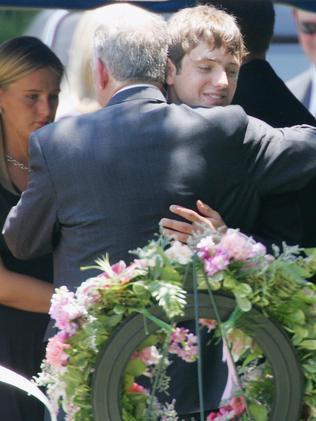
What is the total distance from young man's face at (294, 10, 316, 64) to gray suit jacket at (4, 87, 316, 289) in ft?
11.8

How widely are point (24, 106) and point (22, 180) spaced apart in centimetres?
24

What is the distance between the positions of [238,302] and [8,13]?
5729 mm

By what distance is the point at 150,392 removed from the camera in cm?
278

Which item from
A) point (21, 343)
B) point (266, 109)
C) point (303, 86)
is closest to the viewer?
point (266, 109)

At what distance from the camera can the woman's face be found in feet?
12.0

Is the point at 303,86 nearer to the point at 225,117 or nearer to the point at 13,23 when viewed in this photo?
the point at 13,23

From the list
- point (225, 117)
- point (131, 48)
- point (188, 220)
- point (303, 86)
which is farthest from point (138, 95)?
point (303, 86)

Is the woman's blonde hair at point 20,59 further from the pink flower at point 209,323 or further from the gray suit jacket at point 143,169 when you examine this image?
the pink flower at point 209,323

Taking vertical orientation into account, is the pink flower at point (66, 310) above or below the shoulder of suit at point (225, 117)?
below

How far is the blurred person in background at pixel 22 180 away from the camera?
11.5 feet

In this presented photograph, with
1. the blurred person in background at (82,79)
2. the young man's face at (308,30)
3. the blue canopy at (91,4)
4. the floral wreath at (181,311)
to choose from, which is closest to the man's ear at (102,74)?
the floral wreath at (181,311)

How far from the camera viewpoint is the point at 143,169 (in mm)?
2826

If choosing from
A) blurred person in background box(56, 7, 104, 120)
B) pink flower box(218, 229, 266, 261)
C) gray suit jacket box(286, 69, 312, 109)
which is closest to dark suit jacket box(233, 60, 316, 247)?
pink flower box(218, 229, 266, 261)

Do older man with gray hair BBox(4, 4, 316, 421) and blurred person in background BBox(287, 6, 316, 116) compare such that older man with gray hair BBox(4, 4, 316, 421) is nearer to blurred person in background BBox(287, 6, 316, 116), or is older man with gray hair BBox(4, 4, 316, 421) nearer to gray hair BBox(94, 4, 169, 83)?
gray hair BBox(94, 4, 169, 83)
